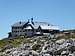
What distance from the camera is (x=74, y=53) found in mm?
42062

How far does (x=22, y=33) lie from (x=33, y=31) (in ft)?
22.7

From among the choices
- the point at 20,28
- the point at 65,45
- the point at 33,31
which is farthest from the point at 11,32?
the point at 65,45

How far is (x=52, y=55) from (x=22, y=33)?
288ft

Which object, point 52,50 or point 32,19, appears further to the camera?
point 32,19

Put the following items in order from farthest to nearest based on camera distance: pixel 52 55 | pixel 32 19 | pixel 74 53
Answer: pixel 32 19 → pixel 52 55 → pixel 74 53

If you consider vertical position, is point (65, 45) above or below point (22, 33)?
above

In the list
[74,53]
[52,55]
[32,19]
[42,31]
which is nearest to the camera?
[74,53]

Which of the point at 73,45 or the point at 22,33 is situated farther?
the point at 22,33

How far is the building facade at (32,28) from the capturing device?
126m

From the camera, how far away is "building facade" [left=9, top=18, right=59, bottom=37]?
125925 millimetres

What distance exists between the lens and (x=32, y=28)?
423 feet

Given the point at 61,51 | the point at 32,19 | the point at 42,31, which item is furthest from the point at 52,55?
the point at 32,19

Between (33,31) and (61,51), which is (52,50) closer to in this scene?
(61,51)

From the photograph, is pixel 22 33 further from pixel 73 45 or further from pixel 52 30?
pixel 73 45
